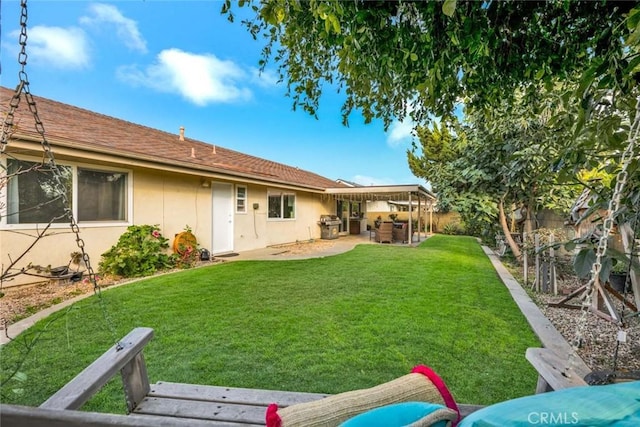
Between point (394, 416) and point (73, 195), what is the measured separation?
25.4 feet

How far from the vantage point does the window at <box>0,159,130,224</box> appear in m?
Answer: 5.72

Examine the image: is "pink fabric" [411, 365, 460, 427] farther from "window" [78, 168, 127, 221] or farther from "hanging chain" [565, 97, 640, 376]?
"window" [78, 168, 127, 221]

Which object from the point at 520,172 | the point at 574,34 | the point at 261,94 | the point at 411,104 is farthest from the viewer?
the point at 261,94

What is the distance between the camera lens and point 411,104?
3.46m

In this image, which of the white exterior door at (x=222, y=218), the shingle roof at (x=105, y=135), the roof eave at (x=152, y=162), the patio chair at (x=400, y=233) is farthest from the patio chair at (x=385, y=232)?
the white exterior door at (x=222, y=218)

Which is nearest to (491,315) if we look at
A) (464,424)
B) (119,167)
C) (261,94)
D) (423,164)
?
(464,424)

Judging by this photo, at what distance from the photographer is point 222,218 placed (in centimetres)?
1049

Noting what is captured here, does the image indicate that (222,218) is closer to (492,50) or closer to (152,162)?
(152,162)

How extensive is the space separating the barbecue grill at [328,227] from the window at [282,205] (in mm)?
2355

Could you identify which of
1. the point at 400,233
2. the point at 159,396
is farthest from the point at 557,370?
the point at 400,233

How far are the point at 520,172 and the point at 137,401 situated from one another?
942 centimetres

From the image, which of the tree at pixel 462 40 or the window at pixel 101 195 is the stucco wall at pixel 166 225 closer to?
the window at pixel 101 195

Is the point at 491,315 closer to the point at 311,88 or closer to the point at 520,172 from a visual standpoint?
the point at 311,88

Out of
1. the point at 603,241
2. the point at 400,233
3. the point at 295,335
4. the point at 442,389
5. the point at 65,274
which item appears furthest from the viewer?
the point at 400,233
